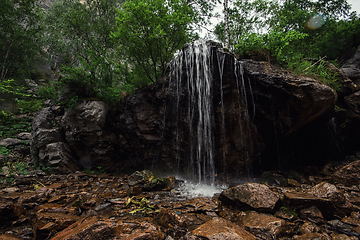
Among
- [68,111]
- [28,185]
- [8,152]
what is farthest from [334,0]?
[8,152]

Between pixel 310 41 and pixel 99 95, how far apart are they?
15.9 m

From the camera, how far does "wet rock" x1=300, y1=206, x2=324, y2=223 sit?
2520 mm

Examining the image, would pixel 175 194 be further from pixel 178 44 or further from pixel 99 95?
pixel 178 44

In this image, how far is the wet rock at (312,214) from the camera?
2520 millimetres

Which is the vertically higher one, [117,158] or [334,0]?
[334,0]

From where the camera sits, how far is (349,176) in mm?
4504

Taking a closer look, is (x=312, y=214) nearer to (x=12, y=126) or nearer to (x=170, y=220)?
(x=170, y=220)

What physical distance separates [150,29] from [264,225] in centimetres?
823

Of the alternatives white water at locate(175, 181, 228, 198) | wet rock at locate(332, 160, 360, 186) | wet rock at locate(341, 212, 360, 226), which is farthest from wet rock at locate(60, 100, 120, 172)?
wet rock at locate(332, 160, 360, 186)

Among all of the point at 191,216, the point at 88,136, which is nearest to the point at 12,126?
the point at 88,136

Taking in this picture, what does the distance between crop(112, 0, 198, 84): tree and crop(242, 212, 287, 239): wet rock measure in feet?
23.4

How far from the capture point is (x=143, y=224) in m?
2.02

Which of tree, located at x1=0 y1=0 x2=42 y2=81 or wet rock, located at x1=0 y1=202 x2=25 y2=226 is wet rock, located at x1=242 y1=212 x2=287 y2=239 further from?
Result: tree, located at x1=0 y1=0 x2=42 y2=81

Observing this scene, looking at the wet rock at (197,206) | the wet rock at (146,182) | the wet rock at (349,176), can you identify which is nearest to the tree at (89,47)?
the wet rock at (146,182)
